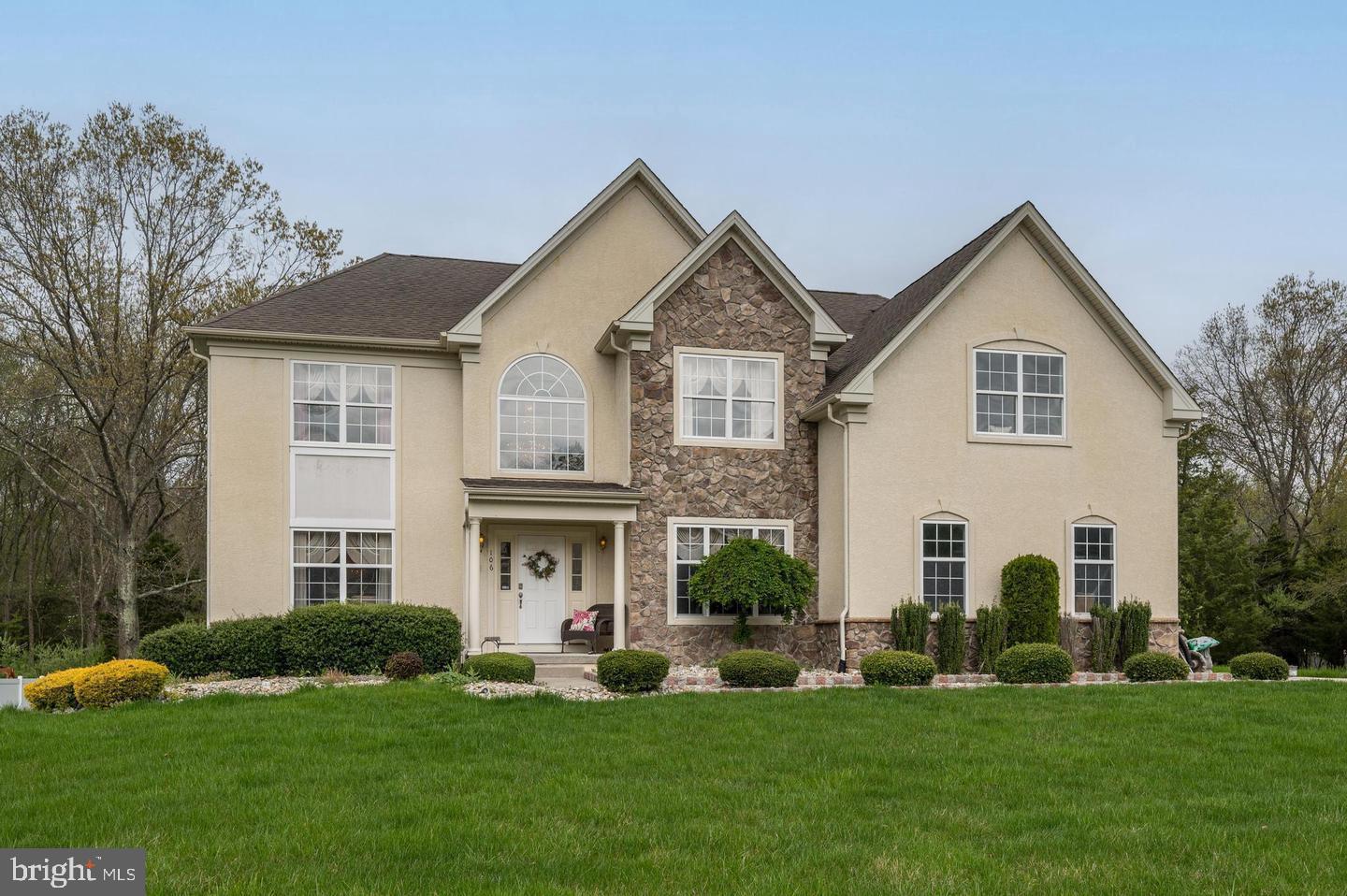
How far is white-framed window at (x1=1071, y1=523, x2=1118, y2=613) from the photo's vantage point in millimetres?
19844

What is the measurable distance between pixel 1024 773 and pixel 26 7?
1448cm

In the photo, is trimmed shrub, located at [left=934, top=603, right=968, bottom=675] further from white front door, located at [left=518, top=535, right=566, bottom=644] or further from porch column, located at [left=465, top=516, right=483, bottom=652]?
porch column, located at [left=465, top=516, right=483, bottom=652]

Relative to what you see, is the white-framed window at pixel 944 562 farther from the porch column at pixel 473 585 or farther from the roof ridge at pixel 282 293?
the roof ridge at pixel 282 293

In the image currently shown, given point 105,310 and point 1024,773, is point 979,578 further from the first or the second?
point 105,310

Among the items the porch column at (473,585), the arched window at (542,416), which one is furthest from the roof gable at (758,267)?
the porch column at (473,585)

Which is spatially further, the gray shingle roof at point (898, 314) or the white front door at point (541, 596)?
the white front door at point (541, 596)

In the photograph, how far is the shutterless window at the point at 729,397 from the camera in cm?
Result: 1997

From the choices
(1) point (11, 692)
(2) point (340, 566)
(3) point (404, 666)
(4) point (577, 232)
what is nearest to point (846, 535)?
(4) point (577, 232)

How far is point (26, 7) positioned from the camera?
1492 cm

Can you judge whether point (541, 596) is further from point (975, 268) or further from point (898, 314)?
point (975, 268)

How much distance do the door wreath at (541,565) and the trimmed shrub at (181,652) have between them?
17.7 ft

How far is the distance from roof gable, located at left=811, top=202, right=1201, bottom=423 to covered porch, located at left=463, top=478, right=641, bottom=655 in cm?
405

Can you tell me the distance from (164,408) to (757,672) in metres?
18.4

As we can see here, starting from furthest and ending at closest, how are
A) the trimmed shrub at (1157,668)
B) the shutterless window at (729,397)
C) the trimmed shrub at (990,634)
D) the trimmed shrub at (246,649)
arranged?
1. the shutterless window at (729,397)
2. the trimmed shrub at (990,634)
3. the trimmed shrub at (246,649)
4. the trimmed shrub at (1157,668)
